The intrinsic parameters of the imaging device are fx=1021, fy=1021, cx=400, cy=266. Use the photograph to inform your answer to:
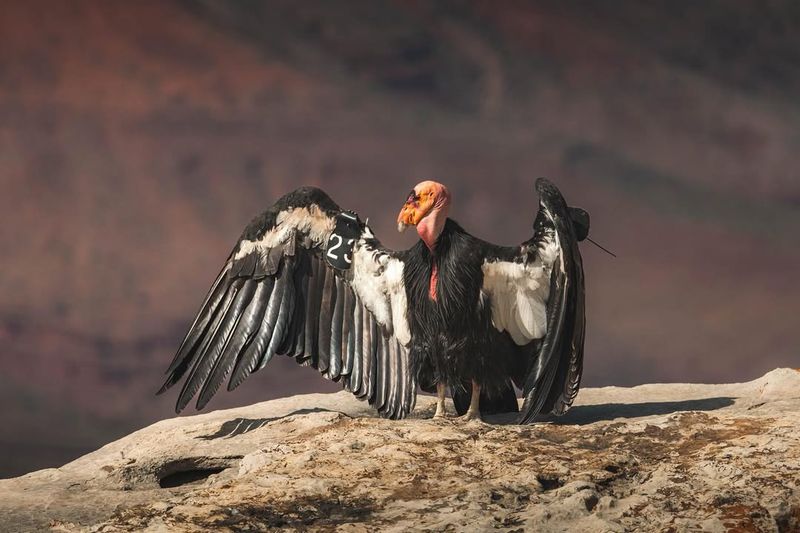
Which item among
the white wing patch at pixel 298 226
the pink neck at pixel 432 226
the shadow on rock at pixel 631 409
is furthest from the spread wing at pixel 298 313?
the shadow on rock at pixel 631 409

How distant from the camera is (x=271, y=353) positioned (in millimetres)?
7875

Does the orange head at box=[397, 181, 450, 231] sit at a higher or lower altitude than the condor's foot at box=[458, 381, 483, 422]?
higher

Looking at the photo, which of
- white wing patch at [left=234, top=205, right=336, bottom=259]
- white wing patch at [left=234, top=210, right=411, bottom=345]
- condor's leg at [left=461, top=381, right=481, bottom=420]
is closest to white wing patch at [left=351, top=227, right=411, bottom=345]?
white wing patch at [left=234, top=210, right=411, bottom=345]

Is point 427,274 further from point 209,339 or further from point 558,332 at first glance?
point 209,339

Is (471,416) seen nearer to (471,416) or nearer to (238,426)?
(471,416)

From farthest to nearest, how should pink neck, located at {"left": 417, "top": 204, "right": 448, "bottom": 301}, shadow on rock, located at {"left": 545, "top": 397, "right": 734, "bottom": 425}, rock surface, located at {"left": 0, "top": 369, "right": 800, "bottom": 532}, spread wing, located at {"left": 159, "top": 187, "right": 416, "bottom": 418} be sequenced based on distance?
1. spread wing, located at {"left": 159, "top": 187, "right": 416, "bottom": 418}
2. shadow on rock, located at {"left": 545, "top": 397, "right": 734, "bottom": 425}
3. pink neck, located at {"left": 417, "top": 204, "right": 448, "bottom": 301}
4. rock surface, located at {"left": 0, "top": 369, "right": 800, "bottom": 532}

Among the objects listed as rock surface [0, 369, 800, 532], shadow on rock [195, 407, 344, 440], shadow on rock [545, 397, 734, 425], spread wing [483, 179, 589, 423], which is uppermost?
spread wing [483, 179, 589, 423]

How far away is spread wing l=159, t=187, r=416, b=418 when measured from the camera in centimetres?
764

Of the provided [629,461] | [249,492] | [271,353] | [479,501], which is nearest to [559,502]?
[479,501]

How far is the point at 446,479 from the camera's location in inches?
211

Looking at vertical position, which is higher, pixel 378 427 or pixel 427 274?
pixel 427 274

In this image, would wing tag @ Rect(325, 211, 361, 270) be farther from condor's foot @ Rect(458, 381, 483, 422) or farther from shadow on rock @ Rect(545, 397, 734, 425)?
shadow on rock @ Rect(545, 397, 734, 425)

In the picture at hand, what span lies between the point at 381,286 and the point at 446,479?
8.00 ft

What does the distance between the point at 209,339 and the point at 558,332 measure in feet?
9.19
